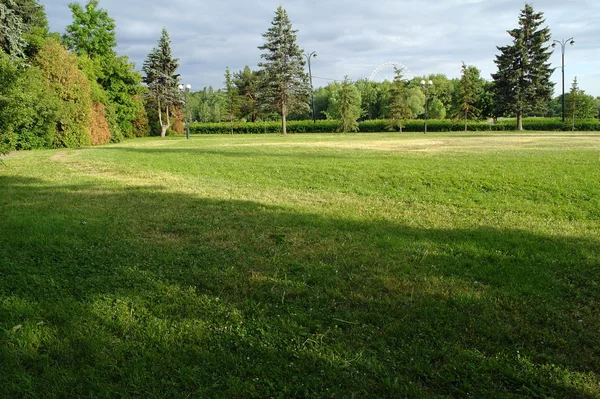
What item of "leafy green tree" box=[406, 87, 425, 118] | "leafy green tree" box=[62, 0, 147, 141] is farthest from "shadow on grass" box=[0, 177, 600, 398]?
"leafy green tree" box=[406, 87, 425, 118]

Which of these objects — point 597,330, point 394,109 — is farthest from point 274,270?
point 394,109

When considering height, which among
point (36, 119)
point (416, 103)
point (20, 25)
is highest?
point (416, 103)

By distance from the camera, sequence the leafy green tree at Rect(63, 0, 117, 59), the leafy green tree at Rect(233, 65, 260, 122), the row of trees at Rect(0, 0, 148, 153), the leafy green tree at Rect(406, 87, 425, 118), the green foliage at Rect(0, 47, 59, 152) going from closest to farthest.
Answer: the row of trees at Rect(0, 0, 148, 153) → the green foliage at Rect(0, 47, 59, 152) → the leafy green tree at Rect(63, 0, 117, 59) → the leafy green tree at Rect(233, 65, 260, 122) → the leafy green tree at Rect(406, 87, 425, 118)

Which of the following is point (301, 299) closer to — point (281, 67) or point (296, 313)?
point (296, 313)

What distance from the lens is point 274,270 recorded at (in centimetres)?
427

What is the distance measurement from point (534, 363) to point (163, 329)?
247cm

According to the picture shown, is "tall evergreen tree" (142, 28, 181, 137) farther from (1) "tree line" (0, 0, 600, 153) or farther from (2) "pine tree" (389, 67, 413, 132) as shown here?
(2) "pine tree" (389, 67, 413, 132)

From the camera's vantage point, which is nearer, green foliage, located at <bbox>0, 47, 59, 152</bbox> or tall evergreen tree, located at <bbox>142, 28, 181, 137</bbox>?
green foliage, located at <bbox>0, 47, 59, 152</bbox>

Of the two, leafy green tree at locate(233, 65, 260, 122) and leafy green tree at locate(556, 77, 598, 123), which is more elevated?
leafy green tree at locate(233, 65, 260, 122)

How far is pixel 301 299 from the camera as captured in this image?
3.56m

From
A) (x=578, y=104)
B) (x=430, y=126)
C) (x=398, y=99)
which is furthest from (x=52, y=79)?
(x=578, y=104)

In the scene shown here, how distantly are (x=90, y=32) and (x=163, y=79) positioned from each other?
12.7 meters

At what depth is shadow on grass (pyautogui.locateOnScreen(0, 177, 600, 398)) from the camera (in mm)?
2496

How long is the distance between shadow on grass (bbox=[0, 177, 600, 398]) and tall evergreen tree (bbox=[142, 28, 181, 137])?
4765 cm
